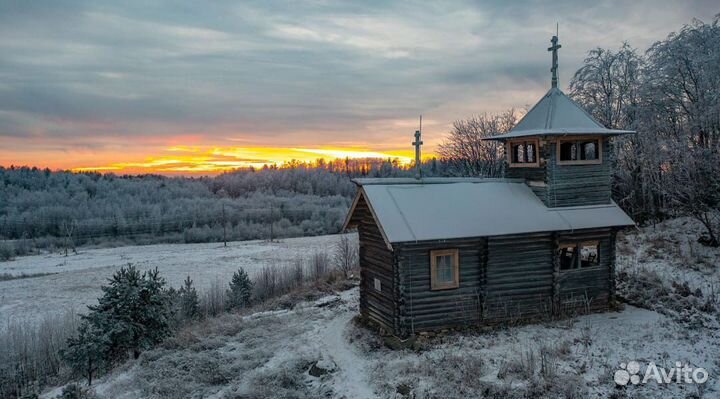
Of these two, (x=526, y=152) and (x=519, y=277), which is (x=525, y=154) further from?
(x=519, y=277)

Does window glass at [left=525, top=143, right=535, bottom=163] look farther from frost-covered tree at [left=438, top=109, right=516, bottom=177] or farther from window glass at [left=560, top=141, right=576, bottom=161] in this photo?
frost-covered tree at [left=438, top=109, right=516, bottom=177]

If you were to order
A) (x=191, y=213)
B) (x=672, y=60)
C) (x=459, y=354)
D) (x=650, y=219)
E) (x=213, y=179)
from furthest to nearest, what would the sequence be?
(x=213, y=179) < (x=191, y=213) < (x=650, y=219) < (x=672, y=60) < (x=459, y=354)

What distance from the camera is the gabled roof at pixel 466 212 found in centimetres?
1264

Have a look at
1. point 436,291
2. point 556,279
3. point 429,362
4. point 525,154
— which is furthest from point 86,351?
point 525,154

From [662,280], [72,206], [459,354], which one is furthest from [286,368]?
[72,206]

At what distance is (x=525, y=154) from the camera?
15.8 metres

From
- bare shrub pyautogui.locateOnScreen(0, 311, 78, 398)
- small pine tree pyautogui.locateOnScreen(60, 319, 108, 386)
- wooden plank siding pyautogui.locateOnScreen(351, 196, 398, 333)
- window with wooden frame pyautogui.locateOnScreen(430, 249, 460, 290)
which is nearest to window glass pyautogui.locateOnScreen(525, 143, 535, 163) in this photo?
window with wooden frame pyautogui.locateOnScreen(430, 249, 460, 290)

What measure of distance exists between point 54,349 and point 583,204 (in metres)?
17.0

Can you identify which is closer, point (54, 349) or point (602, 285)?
point (602, 285)

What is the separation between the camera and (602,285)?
1453cm

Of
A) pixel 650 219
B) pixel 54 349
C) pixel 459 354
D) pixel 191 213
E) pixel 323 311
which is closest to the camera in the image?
pixel 459 354

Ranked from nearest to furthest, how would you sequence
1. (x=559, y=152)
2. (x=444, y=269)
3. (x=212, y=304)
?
(x=444, y=269), (x=559, y=152), (x=212, y=304)

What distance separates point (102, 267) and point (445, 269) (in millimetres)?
29970

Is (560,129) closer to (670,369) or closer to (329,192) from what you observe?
(670,369)
